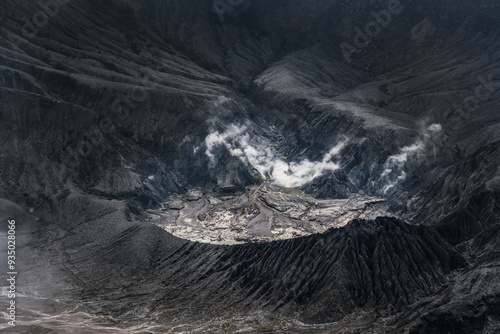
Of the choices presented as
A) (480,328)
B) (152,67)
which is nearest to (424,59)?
(152,67)

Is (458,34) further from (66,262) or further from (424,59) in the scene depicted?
(66,262)

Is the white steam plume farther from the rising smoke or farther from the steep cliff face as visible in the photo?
the rising smoke

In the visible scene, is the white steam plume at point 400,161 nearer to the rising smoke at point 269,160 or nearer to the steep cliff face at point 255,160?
the steep cliff face at point 255,160

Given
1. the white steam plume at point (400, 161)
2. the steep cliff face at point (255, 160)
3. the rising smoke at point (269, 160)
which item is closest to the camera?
the steep cliff face at point (255, 160)

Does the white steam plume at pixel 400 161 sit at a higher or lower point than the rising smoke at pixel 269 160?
lower

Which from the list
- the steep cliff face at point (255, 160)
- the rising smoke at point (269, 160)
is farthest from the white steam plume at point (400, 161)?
the rising smoke at point (269, 160)

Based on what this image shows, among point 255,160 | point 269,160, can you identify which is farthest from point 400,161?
point 255,160

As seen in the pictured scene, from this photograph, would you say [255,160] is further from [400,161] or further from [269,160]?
[400,161]
